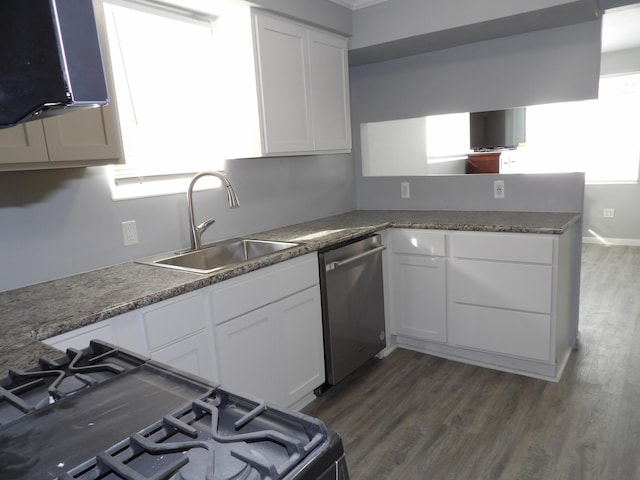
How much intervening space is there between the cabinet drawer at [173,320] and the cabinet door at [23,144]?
65 centimetres

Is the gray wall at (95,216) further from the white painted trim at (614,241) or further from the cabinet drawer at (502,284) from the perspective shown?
the white painted trim at (614,241)

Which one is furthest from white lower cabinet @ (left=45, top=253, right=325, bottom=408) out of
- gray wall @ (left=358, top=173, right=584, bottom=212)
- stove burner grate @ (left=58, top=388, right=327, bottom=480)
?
gray wall @ (left=358, top=173, right=584, bottom=212)

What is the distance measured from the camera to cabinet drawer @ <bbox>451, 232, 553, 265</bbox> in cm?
249

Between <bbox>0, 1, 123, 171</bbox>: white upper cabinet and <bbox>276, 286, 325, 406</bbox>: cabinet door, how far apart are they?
1038 millimetres

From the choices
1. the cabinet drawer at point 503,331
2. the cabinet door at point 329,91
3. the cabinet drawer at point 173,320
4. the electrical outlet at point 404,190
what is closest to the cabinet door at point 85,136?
the cabinet drawer at point 173,320

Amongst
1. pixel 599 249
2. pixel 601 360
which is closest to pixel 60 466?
pixel 601 360

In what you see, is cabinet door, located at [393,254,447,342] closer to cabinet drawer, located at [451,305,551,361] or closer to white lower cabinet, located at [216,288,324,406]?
cabinet drawer, located at [451,305,551,361]

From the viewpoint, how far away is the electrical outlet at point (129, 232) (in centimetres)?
221

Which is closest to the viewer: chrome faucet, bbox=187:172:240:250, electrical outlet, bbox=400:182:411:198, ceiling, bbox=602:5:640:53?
chrome faucet, bbox=187:172:240:250

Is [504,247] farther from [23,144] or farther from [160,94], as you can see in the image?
[23,144]

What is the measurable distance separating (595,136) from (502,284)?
4.24 metres

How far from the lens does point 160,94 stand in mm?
2363

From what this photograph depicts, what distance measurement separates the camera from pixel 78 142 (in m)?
1.65

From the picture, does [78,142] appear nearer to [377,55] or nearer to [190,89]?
[190,89]
